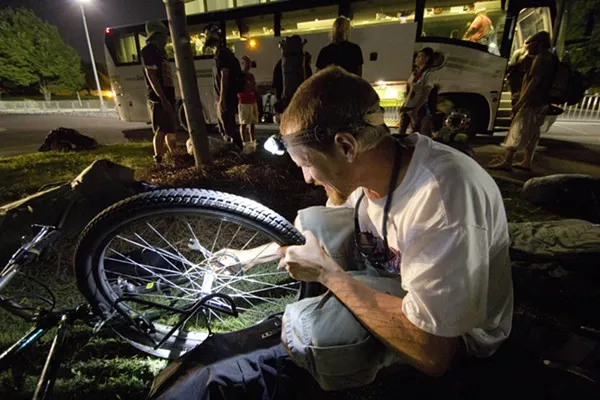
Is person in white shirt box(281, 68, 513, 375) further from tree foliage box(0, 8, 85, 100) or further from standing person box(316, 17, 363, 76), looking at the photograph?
tree foliage box(0, 8, 85, 100)

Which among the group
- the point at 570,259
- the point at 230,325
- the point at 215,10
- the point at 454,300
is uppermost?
A: the point at 215,10

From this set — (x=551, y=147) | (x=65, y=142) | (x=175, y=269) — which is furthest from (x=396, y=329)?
(x=65, y=142)

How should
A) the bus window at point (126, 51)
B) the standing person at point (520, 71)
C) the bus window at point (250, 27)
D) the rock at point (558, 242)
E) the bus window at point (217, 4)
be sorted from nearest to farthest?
the rock at point (558, 242) → the standing person at point (520, 71) → the bus window at point (250, 27) → the bus window at point (217, 4) → the bus window at point (126, 51)

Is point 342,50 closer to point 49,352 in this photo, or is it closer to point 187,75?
point 187,75

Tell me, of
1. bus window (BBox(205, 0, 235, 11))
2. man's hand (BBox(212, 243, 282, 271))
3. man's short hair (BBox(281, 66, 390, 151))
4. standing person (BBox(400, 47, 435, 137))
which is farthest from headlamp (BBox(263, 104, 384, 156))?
bus window (BBox(205, 0, 235, 11))

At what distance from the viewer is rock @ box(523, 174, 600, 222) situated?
295 centimetres

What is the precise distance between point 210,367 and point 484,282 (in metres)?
1.18

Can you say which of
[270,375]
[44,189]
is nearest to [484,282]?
[270,375]

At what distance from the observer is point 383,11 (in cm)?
718

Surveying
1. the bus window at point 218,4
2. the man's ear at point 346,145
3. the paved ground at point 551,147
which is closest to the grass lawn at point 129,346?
the man's ear at point 346,145

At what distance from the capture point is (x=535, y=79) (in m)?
4.08

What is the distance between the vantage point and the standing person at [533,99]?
4020mm

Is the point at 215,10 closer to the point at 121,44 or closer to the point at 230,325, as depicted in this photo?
the point at 121,44

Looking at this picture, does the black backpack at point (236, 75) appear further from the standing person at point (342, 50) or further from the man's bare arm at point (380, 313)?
the man's bare arm at point (380, 313)
